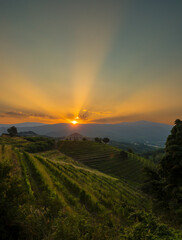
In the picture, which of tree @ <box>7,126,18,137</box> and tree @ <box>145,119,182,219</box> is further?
tree @ <box>7,126,18,137</box>

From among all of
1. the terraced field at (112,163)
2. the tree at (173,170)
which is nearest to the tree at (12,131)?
the terraced field at (112,163)

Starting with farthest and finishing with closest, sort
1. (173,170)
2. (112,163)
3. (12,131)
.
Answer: (12,131)
(112,163)
(173,170)

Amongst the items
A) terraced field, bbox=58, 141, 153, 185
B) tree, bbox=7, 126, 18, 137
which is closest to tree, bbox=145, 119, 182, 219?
terraced field, bbox=58, 141, 153, 185

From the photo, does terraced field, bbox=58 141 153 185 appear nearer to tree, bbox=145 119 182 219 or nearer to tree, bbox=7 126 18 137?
tree, bbox=145 119 182 219

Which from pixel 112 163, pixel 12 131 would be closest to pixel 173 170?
pixel 112 163

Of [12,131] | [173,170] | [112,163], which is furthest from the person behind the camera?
[12,131]

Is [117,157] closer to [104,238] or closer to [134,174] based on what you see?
[134,174]

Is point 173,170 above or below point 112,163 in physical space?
above

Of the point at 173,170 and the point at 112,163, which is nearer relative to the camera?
the point at 173,170

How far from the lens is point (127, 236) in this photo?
7062 mm

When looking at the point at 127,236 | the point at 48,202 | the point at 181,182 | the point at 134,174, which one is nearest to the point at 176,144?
the point at 181,182

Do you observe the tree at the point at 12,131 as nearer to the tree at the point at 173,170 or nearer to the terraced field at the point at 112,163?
the terraced field at the point at 112,163

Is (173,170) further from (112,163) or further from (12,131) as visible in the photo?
(12,131)

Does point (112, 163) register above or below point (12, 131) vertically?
below
